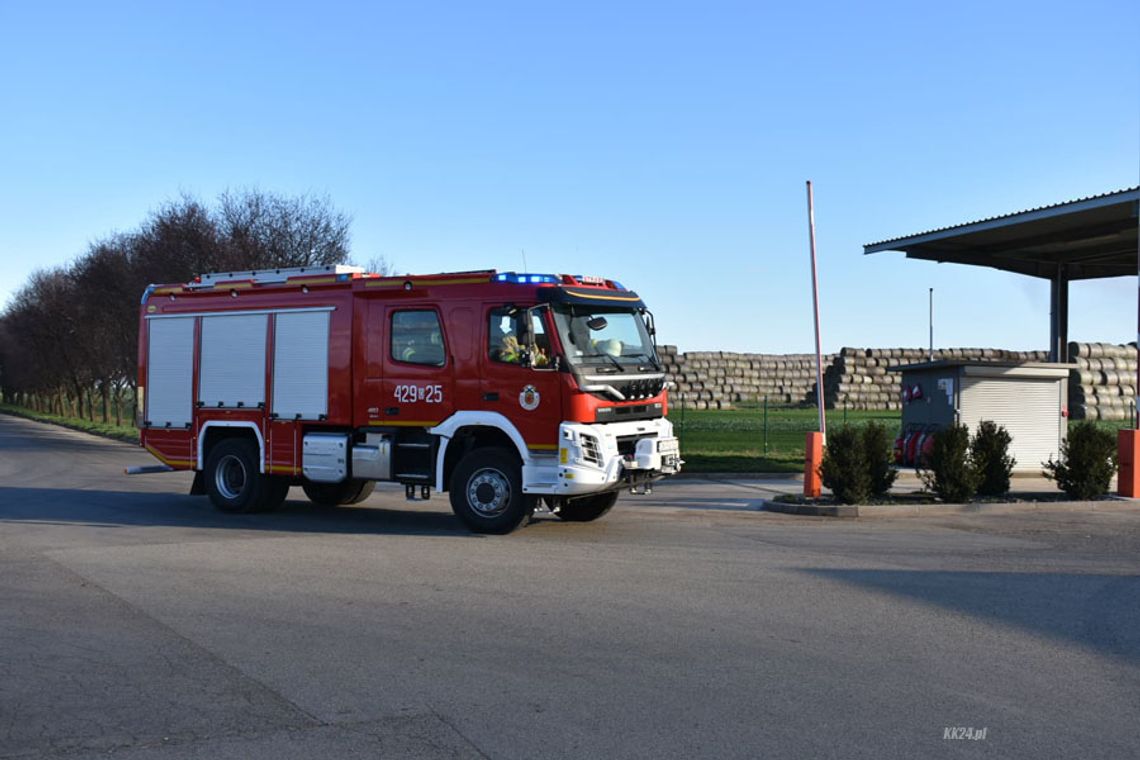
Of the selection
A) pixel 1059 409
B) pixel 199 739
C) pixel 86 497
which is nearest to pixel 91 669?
pixel 199 739

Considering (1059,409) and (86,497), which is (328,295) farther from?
(1059,409)

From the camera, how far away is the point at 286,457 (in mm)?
14914

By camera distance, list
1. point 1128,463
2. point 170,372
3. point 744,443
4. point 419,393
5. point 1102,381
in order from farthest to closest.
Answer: point 1102,381
point 744,443
point 1128,463
point 170,372
point 419,393

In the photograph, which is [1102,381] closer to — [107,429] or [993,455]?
[993,455]

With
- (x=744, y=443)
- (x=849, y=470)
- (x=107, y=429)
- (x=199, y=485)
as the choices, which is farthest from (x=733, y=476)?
(x=107, y=429)

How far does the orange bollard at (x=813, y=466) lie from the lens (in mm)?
17078

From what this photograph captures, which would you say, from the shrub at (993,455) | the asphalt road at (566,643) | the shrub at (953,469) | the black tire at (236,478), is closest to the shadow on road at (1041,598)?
the asphalt road at (566,643)

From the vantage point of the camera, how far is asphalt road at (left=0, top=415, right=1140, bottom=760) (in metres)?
5.64

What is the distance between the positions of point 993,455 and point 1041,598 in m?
8.42

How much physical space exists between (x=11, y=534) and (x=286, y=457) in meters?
3.35

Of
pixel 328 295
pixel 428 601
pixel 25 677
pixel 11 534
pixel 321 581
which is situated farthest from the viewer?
pixel 328 295

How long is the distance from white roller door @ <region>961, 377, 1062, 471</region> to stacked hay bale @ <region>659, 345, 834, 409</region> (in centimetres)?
3675

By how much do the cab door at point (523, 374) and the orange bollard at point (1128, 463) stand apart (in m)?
9.88

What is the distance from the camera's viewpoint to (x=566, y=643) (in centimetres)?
759
